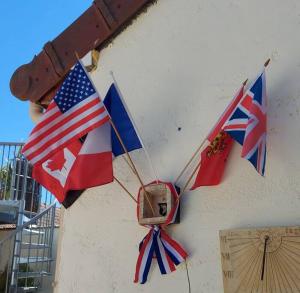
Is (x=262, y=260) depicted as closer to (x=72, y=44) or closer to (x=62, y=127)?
(x=62, y=127)

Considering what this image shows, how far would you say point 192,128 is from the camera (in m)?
4.10

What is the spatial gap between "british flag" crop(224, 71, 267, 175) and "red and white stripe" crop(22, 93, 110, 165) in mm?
989

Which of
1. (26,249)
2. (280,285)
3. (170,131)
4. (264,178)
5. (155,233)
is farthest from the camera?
(26,249)

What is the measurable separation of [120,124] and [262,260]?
1536 mm

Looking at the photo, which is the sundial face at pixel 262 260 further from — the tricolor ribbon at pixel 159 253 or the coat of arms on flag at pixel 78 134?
the coat of arms on flag at pixel 78 134

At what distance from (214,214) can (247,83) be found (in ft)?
3.50

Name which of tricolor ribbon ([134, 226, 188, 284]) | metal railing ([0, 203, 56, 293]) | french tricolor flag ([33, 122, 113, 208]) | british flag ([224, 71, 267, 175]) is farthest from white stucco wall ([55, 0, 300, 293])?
metal railing ([0, 203, 56, 293])

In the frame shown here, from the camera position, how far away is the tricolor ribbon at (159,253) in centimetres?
377

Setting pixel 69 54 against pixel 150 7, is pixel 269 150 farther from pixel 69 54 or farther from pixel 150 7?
pixel 69 54

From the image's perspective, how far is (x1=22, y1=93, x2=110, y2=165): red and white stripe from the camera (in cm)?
379

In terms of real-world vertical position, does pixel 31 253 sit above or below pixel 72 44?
below

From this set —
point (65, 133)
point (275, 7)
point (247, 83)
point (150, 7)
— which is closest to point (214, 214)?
point (247, 83)

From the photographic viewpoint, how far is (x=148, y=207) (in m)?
3.98

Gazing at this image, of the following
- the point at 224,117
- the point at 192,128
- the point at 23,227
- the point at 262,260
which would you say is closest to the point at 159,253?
the point at 262,260
